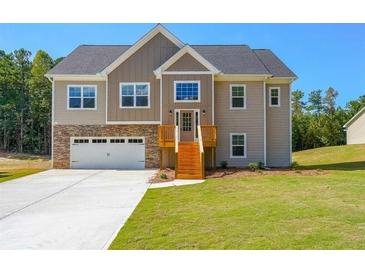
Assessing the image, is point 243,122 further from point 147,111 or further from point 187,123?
point 147,111

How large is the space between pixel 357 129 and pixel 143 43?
2753 cm

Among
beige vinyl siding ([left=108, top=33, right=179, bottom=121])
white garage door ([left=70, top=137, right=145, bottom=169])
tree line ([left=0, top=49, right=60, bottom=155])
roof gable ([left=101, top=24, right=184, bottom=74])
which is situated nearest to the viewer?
roof gable ([left=101, top=24, right=184, bottom=74])

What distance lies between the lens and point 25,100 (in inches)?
1580

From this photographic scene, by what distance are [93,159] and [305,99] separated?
170 ft

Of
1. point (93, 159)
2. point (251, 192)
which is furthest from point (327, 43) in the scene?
point (93, 159)

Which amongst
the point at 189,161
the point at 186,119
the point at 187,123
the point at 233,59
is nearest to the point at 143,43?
the point at 186,119

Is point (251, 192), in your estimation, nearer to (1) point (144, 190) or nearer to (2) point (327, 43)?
(1) point (144, 190)

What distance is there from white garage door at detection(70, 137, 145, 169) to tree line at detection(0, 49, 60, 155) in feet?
73.8

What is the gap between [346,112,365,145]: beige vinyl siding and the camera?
34656 mm

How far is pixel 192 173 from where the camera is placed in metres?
15.0

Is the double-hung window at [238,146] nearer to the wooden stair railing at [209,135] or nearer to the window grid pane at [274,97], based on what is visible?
the wooden stair railing at [209,135]

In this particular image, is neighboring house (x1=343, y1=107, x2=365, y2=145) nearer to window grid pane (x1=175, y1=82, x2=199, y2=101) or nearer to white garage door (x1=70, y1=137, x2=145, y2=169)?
window grid pane (x1=175, y1=82, x2=199, y2=101)

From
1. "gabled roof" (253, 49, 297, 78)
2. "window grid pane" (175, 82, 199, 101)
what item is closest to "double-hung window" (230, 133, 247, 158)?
"window grid pane" (175, 82, 199, 101)

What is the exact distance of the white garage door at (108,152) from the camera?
19.3 m
